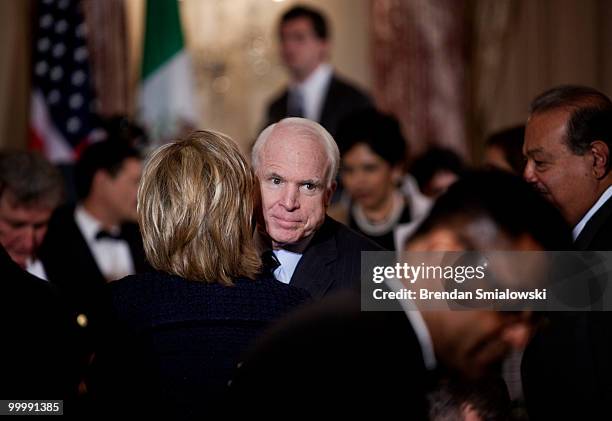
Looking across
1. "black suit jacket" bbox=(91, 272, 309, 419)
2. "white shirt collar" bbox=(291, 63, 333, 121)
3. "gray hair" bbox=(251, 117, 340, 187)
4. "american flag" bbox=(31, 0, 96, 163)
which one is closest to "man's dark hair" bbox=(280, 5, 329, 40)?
"white shirt collar" bbox=(291, 63, 333, 121)

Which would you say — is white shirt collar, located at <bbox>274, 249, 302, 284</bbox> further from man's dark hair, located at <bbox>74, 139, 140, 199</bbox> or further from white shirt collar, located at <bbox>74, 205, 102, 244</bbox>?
man's dark hair, located at <bbox>74, 139, 140, 199</bbox>

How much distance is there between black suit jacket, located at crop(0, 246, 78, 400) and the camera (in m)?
2.45

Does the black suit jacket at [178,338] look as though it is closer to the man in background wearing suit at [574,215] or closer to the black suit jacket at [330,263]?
the black suit jacket at [330,263]

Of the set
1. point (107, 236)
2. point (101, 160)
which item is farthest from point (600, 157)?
point (101, 160)

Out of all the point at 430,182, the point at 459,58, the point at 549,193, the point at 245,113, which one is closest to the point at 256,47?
the point at 245,113

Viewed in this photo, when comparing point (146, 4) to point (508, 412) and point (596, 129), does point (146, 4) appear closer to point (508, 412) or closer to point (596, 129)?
point (596, 129)

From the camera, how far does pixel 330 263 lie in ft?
9.34

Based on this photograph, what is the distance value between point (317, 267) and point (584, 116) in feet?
2.96

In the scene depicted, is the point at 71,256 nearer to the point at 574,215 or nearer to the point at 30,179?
the point at 30,179

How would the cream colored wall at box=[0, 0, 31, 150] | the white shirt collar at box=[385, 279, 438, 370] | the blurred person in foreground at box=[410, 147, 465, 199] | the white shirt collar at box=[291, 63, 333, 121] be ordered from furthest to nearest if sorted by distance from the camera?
the cream colored wall at box=[0, 0, 31, 150] < the white shirt collar at box=[291, 63, 333, 121] < the blurred person in foreground at box=[410, 147, 465, 199] < the white shirt collar at box=[385, 279, 438, 370]

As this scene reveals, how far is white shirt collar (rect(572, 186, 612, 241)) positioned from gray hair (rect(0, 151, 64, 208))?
212cm

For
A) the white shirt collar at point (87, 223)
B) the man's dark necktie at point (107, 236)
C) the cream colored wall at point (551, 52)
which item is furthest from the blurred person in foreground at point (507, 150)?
the cream colored wall at point (551, 52)

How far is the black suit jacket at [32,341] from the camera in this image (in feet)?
8.02

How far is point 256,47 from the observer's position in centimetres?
908
